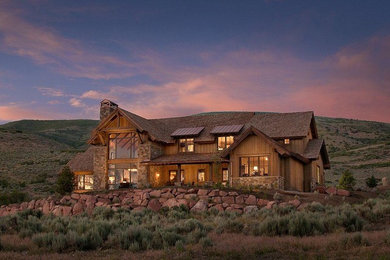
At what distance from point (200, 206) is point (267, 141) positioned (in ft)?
25.0

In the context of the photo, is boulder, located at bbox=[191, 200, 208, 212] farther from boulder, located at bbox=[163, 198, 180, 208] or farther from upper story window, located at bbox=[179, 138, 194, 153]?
upper story window, located at bbox=[179, 138, 194, 153]

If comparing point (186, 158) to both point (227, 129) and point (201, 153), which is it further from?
point (227, 129)

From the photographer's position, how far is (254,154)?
32156 mm

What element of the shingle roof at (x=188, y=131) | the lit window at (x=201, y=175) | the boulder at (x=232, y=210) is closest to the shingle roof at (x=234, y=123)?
the shingle roof at (x=188, y=131)

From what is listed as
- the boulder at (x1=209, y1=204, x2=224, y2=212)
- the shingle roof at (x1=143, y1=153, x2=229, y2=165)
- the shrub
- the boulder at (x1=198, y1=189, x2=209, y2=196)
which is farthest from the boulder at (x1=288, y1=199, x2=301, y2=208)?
the shrub

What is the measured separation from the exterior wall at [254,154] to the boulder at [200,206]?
18.6 feet

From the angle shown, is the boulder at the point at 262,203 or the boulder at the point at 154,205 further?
the boulder at the point at 154,205

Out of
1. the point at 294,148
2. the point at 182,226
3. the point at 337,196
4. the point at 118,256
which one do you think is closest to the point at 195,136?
the point at 294,148

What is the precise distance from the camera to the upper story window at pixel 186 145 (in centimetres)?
3806

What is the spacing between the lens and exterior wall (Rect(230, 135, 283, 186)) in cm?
3150

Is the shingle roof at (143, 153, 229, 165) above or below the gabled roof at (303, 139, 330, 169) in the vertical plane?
below

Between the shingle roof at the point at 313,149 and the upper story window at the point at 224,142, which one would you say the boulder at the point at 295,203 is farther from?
the upper story window at the point at 224,142

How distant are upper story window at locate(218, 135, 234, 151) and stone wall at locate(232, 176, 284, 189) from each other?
4665 mm

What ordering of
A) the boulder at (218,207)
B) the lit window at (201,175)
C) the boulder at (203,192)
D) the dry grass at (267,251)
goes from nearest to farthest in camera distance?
the dry grass at (267,251) → the boulder at (218,207) → the boulder at (203,192) → the lit window at (201,175)
